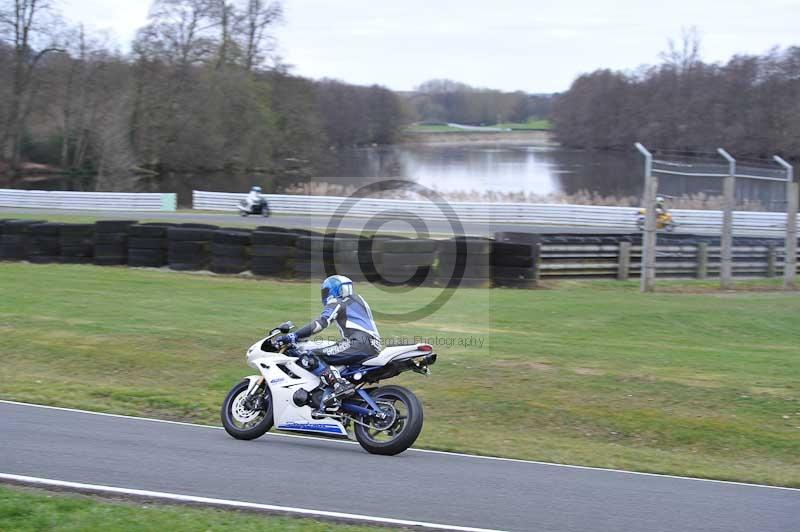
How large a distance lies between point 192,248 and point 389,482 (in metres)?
13.8

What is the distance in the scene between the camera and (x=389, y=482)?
272 inches

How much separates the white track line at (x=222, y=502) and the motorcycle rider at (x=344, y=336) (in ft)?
6.46

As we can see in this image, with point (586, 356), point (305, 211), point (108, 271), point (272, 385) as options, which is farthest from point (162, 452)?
point (305, 211)

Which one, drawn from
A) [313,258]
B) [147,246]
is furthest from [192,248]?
[313,258]

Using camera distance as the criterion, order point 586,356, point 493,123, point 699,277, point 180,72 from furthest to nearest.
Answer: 1. point 180,72
2. point 493,123
3. point 699,277
4. point 586,356

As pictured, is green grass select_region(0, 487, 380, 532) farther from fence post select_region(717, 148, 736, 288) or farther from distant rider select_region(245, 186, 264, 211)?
distant rider select_region(245, 186, 264, 211)

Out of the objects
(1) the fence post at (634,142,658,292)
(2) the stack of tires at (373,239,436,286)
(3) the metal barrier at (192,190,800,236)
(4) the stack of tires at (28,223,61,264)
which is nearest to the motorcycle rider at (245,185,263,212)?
(3) the metal barrier at (192,190,800,236)

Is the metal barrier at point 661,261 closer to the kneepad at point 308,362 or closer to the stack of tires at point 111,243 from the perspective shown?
the stack of tires at point 111,243

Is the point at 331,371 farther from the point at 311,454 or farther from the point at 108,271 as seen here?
the point at 108,271

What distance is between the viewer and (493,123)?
4794 centimetres

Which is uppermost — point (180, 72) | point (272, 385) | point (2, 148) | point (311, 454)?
point (180, 72)

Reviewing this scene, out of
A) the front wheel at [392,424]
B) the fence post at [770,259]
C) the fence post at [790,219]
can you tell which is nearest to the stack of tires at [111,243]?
the front wheel at [392,424]

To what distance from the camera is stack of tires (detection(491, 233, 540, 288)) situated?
1880cm

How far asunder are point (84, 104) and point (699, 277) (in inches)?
2060
